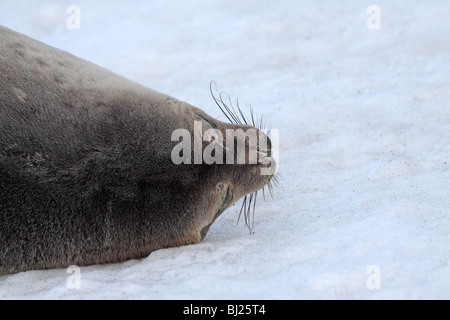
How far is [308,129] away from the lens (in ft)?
18.6

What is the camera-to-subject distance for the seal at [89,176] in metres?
3.42

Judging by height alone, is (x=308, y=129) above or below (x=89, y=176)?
above

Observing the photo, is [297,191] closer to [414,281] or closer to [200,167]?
[200,167]

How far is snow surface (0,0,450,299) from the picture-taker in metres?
3.11

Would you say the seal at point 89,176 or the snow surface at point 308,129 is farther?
the seal at point 89,176

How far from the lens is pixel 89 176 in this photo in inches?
136

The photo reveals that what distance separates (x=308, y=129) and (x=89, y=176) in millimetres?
2692

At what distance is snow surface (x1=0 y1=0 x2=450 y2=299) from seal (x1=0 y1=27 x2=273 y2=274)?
0.14 meters

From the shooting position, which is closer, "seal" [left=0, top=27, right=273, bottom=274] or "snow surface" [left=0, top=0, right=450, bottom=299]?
"snow surface" [left=0, top=0, right=450, bottom=299]

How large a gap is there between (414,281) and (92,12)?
6845mm

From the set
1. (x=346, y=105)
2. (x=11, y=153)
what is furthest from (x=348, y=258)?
(x=346, y=105)

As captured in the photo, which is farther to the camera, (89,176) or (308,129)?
(308,129)

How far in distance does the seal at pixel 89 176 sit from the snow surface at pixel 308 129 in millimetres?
Answer: 139

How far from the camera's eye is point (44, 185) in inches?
134
